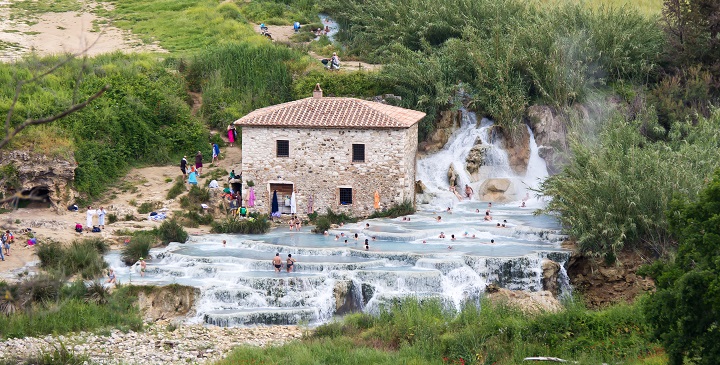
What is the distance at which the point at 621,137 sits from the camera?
38531 mm

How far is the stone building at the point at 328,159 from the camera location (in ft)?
132

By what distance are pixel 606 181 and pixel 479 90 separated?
42.9 ft

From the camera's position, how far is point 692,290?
2138cm

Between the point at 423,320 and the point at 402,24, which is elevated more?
the point at 402,24

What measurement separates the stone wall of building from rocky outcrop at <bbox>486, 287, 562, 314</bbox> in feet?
28.1

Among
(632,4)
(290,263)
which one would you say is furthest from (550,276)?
(632,4)

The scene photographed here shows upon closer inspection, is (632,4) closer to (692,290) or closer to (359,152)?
(359,152)

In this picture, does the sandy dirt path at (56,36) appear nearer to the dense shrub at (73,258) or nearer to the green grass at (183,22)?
the green grass at (183,22)

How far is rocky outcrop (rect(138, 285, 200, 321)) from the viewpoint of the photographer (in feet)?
105

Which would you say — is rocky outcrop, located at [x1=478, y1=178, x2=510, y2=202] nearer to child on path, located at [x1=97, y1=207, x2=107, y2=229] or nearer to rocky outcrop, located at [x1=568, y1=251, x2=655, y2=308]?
rocky outcrop, located at [x1=568, y1=251, x2=655, y2=308]

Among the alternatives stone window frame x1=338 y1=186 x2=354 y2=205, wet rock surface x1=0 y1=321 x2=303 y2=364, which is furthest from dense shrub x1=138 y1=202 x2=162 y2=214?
wet rock surface x1=0 y1=321 x2=303 y2=364

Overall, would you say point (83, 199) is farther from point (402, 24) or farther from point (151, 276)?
point (402, 24)

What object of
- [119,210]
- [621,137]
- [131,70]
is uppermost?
[131,70]

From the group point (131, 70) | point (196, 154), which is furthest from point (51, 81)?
point (196, 154)
